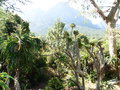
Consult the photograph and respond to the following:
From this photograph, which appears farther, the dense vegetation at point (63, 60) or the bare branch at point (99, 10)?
the bare branch at point (99, 10)

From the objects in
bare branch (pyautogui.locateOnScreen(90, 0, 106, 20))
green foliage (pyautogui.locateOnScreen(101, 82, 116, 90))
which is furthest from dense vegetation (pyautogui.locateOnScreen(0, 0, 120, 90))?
bare branch (pyautogui.locateOnScreen(90, 0, 106, 20))

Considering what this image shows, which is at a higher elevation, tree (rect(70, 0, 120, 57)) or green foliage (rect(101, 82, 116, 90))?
tree (rect(70, 0, 120, 57))

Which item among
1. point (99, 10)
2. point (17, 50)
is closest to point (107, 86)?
point (99, 10)

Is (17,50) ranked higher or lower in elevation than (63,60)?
higher

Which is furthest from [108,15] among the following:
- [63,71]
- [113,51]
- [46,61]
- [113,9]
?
[46,61]

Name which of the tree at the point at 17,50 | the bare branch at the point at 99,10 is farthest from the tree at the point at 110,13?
the tree at the point at 17,50

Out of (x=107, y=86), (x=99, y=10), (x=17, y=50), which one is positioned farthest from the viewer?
(x=99, y=10)

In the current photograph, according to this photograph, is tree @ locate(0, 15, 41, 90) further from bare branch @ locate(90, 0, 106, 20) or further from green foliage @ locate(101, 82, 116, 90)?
bare branch @ locate(90, 0, 106, 20)

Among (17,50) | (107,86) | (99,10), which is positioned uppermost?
(99,10)

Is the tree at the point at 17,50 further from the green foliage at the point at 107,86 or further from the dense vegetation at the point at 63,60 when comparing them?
the green foliage at the point at 107,86

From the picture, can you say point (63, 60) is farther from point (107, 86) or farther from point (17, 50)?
point (107, 86)

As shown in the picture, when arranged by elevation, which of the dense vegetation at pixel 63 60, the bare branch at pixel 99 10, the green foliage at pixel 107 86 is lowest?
the green foliage at pixel 107 86

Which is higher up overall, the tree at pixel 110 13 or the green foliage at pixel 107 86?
the tree at pixel 110 13

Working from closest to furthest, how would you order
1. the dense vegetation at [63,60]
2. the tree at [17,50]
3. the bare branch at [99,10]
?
the dense vegetation at [63,60]
the tree at [17,50]
the bare branch at [99,10]
